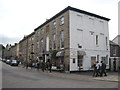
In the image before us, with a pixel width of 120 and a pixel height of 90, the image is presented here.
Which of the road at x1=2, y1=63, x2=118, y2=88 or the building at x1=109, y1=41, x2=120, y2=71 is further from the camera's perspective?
the building at x1=109, y1=41, x2=120, y2=71

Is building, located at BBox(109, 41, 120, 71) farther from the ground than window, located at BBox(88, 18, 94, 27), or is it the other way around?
window, located at BBox(88, 18, 94, 27)

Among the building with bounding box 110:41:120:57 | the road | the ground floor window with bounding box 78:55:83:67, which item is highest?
the building with bounding box 110:41:120:57

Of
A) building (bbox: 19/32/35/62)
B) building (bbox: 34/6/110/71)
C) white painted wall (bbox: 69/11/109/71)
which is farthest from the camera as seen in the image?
building (bbox: 19/32/35/62)

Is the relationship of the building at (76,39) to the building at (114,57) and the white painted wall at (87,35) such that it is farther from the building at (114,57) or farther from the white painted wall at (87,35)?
the building at (114,57)

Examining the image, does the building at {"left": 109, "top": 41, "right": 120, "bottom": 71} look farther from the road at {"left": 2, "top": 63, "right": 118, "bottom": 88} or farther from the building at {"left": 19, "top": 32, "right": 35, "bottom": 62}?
the building at {"left": 19, "top": 32, "right": 35, "bottom": 62}

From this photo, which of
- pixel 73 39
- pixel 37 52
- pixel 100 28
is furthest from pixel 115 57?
pixel 37 52

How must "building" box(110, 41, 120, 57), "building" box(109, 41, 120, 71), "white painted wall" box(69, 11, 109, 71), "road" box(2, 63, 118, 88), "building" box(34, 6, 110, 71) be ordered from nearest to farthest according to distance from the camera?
"road" box(2, 63, 118, 88)
"building" box(34, 6, 110, 71)
"white painted wall" box(69, 11, 109, 71)
"building" box(109, 41, 120, 71)
"building" box(110, 41, 120, 57)

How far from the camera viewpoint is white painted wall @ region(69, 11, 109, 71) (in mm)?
25706

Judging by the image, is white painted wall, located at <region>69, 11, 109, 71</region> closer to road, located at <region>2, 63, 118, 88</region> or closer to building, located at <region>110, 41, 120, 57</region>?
building, located at <region>110, 41, 120, 57</region>

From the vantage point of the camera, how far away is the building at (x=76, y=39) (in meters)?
25.5

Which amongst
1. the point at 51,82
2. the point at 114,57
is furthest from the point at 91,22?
the point at 51,82

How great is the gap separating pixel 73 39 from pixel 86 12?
5378mm

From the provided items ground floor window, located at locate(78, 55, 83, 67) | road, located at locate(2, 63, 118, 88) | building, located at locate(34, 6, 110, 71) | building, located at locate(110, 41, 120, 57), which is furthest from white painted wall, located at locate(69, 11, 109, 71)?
road, located at locate(2, 63, 118, 88)

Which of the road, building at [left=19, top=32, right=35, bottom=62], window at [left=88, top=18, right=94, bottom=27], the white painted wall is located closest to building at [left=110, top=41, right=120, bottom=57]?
the white painted wall
